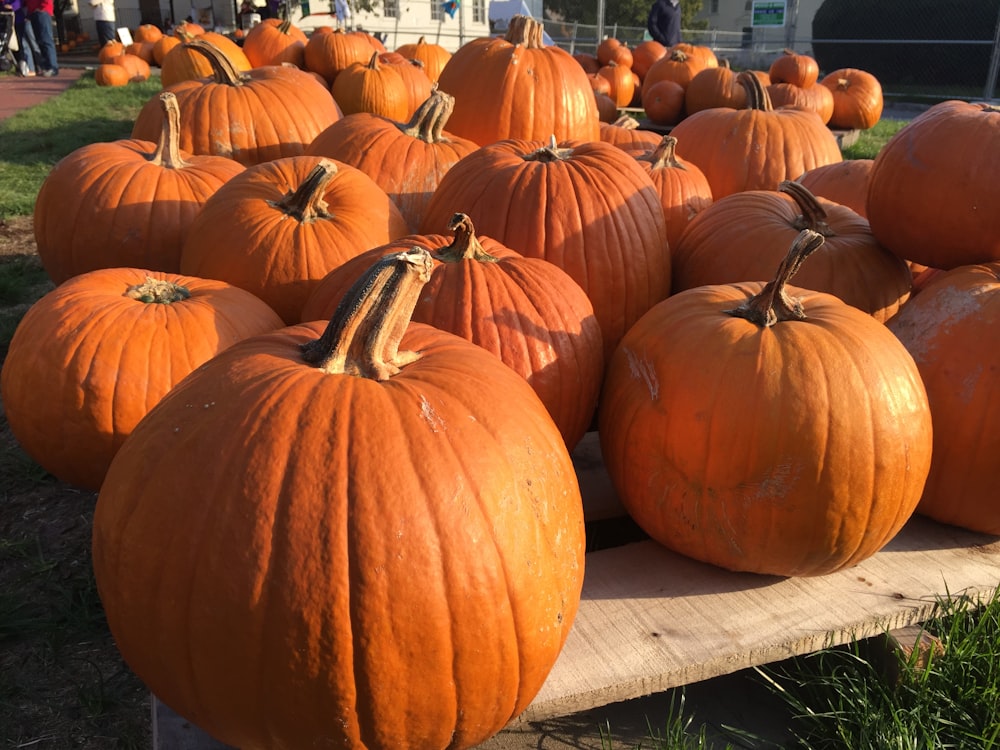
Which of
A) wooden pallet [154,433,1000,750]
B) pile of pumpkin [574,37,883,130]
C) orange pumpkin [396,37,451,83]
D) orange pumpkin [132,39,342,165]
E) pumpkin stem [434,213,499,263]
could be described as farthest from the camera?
pile of pumpkin [574,37,883,130]

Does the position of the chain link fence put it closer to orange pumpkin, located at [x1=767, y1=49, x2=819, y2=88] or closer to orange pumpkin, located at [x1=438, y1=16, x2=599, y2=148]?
orange pumpkin, located at [x1=767, y1=49, x2=819, y2=88]

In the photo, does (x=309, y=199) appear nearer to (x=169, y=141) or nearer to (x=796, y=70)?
(x=169, y=141)

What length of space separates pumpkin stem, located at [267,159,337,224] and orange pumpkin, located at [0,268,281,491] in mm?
351

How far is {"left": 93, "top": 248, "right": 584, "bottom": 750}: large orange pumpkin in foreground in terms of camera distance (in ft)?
4.24

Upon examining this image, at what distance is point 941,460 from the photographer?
84.1 inches

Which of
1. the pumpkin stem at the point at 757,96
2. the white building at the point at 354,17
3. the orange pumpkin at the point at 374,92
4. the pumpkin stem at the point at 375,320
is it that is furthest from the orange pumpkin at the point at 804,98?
the white building at the point at 354,17

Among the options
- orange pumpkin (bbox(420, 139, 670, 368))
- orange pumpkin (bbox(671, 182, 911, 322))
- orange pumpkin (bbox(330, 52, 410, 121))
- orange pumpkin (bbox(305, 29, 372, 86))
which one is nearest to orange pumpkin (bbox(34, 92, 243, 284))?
orange pumpkin (bbox(420, 139, 670, 368))

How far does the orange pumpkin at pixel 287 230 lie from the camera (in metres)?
2.50

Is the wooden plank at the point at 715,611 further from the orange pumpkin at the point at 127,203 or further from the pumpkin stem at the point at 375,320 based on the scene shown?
the orange pumpkin at the point at 127,203

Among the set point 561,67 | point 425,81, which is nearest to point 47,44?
point 425,81

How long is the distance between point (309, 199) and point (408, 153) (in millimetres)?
760

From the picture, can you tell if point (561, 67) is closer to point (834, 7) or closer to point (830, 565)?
point (830, 565)

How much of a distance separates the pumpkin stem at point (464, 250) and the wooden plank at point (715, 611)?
0.82 m

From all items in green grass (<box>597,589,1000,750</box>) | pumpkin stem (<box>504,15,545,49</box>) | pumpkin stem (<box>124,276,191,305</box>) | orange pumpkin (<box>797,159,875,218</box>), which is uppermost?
pumpkin stem (<box>504,15,545,49</box>)
